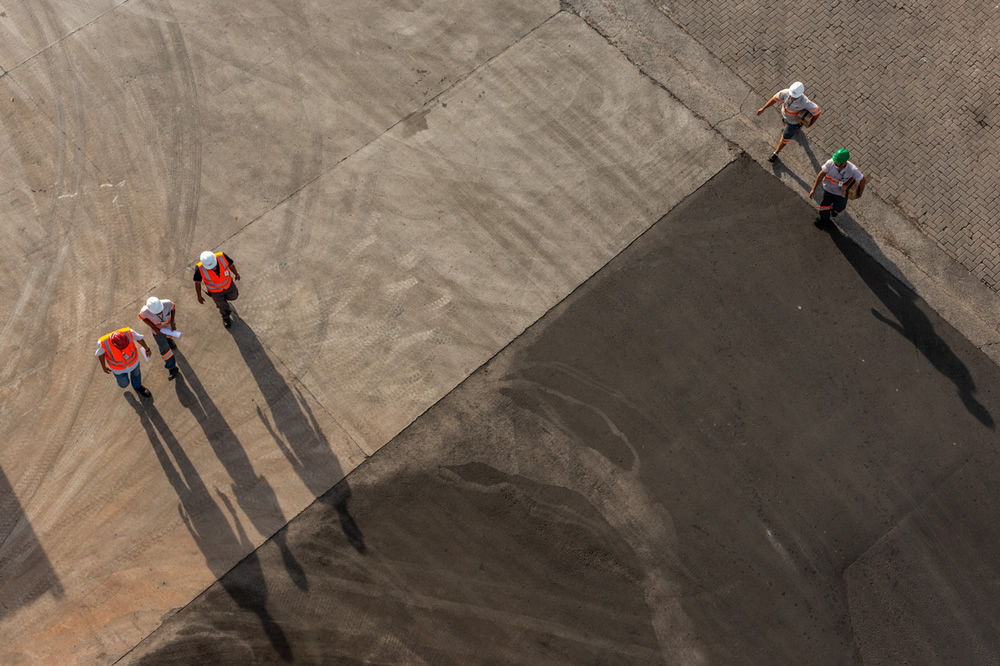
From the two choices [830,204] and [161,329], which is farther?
[830,204]

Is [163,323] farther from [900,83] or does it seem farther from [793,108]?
[900,83]

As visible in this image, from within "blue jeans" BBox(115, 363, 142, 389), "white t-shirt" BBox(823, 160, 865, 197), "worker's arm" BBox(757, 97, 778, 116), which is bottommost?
"white t-shirt" BBox(823, 160, 865, 197)

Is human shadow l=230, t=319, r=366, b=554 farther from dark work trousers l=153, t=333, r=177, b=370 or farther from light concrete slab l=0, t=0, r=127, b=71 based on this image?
light concrete slab l=0, t=0, r=127, b=71

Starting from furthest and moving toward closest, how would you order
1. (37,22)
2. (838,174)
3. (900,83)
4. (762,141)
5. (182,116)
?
(900,83)
(37,22)
(762,141)
(182,116)
(838,174)

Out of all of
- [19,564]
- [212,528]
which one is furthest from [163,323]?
[19,564]

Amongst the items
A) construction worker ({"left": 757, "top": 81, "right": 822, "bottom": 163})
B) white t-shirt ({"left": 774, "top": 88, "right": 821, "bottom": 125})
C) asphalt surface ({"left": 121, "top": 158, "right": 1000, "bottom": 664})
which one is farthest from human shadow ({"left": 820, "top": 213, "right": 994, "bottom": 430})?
white t-shirt ({"left": 774, "top": 88, "right": 821, "bottom": 125})

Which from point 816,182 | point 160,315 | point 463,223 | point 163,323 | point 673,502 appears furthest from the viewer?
point 463,223
